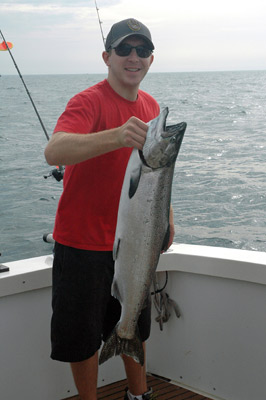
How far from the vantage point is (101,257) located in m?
2.31

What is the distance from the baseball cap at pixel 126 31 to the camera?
2.15 meters

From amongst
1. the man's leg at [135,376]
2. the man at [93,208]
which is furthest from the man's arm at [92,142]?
the man's leg at [135,376]

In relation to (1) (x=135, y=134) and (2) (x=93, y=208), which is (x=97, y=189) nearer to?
(2) (x=93, y=208)

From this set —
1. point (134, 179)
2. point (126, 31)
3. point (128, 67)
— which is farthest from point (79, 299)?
point (126, 31)

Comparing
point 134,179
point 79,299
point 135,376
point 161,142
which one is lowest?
point 135,376

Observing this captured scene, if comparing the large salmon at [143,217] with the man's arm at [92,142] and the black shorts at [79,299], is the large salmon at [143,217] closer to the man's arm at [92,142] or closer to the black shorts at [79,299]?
the man's arm at [92,142]

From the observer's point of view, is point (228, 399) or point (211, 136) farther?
point (211, 136)

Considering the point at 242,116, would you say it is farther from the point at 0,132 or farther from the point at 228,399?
the point at 228,399

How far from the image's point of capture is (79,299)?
2320 millimetres

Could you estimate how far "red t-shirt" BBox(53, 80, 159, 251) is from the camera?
7.29 feet

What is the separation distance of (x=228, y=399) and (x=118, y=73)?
198 centimetres

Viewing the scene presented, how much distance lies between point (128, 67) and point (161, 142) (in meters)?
0.59

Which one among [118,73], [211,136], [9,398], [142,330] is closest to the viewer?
[118,73]

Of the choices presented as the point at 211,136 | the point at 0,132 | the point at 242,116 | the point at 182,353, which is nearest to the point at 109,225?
the point at 182,353
